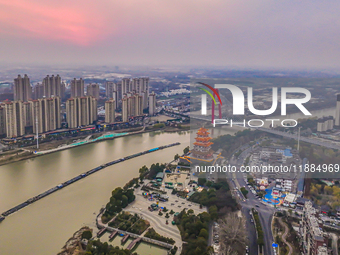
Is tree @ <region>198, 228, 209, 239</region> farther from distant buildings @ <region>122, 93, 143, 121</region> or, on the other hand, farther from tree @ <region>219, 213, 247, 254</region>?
distant buildings @ <region>122, 93, 143, 121</region>

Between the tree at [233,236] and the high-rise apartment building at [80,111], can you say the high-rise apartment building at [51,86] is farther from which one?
the tree at [233,236]

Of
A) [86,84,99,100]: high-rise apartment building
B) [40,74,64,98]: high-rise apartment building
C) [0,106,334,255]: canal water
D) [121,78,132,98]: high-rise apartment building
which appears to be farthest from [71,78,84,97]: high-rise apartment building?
[0,106,334,255]: canal water

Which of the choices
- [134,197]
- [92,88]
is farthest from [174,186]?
[92,88]

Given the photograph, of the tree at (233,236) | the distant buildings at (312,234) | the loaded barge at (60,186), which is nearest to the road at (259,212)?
the tree at (233,236)

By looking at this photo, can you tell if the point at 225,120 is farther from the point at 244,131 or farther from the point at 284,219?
the point at 284,219

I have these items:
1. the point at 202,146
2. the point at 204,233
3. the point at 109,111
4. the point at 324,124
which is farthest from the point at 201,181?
the point at 109,111

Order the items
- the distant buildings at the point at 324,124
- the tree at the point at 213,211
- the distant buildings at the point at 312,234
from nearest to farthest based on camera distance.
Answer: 1. the distant buildings at the point at 312,234
2. the tree at the point at 213,211
3. the distant buildings at the point at 324,124
